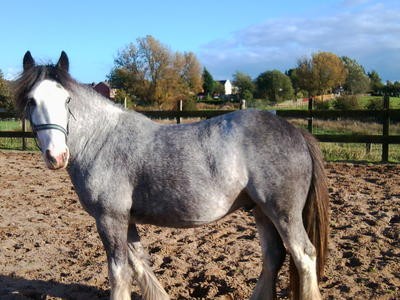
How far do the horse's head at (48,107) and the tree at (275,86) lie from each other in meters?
47.0

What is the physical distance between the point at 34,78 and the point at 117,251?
52.0 inches

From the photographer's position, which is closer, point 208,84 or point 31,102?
point 31,102

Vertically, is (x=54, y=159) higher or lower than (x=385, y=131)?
higher

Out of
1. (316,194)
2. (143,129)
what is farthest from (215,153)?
(316,194)

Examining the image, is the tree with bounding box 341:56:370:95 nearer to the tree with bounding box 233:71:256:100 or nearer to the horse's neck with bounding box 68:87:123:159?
the tree with bounding box 233:71:256:100

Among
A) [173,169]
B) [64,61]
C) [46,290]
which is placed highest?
[64,61]

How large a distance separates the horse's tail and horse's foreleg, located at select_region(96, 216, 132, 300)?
122 cm

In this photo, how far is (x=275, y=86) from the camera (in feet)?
168

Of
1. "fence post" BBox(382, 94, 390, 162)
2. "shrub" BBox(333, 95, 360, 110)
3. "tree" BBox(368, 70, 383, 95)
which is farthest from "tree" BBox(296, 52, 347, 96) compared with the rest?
"fence post" BBox(382, 94, 390, 162)

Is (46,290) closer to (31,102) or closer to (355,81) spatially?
(31,102)

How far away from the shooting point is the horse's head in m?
2.90

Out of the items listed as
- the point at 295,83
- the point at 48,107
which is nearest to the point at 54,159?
the point at 48,107

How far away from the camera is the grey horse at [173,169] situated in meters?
3.07

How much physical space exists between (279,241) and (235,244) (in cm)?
165
